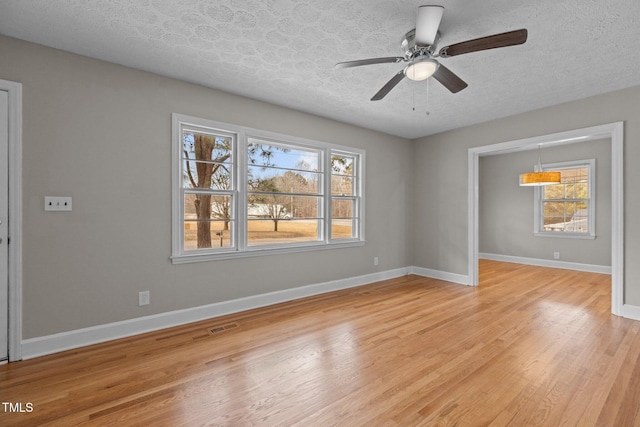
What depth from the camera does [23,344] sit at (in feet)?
7.97

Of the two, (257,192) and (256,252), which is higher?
(257,192)

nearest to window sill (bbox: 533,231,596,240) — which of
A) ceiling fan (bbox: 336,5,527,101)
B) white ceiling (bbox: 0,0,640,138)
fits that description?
white ceiling (bbox: 0,0,640,138)

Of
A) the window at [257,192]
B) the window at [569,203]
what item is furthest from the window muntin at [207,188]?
the window at [569,203]

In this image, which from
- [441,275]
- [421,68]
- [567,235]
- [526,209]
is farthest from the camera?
[526,209]

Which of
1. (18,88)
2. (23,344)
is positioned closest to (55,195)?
(18,88)

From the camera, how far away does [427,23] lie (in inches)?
76.5

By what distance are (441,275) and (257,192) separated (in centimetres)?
359

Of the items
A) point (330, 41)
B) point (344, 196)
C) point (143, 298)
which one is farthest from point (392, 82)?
point (143, 298)

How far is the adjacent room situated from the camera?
79.1 inches

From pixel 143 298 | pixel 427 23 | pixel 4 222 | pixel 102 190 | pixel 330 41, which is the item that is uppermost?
pixel 330 41

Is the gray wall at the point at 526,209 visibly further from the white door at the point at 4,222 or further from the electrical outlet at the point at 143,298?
the white door at the point at 4,222

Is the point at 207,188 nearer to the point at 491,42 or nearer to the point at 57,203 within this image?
the point at 57,203

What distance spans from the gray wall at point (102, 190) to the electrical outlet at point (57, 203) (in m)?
0.04

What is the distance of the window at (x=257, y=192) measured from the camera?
131 inches
